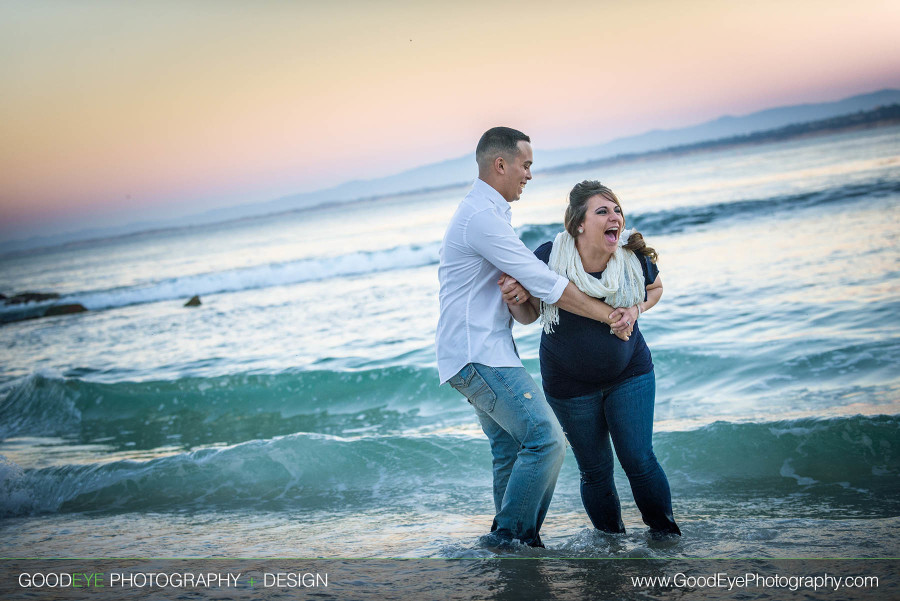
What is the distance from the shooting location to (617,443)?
11.7 feet

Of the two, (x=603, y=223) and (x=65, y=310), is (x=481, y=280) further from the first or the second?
(x=65, y=310)

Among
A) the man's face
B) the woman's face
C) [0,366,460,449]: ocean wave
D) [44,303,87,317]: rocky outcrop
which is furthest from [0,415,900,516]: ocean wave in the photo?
[44,303,87,317]: rocky outcrop

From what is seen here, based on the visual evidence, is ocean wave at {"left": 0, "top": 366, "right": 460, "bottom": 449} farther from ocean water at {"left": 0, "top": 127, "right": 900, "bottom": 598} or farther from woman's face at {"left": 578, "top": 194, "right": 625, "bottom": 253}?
woman's face at {"left": 578, "top": 194, "right": 625, "bottom": 253}

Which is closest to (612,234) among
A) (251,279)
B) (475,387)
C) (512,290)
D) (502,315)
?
(512,290)

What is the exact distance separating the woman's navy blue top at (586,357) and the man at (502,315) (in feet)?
0.38

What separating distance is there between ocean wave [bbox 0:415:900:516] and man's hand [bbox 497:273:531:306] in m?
2.28

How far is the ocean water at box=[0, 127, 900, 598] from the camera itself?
437 centimetres

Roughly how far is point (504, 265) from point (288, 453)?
3.66m

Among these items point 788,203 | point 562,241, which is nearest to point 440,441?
point 562,241

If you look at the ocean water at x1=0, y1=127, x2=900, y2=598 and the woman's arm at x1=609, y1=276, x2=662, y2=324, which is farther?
the ocean water at x1=0, y1=127, x2=900, y2=598

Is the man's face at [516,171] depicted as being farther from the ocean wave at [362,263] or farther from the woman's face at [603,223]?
the ocean wave at [362,263]

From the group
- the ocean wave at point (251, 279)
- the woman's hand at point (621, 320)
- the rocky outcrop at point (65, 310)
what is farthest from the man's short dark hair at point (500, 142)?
the rocky outcrop at point (65, 310)

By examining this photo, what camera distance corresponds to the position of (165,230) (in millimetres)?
131625

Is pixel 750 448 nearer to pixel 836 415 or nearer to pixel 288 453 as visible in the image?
pixel 836 415
